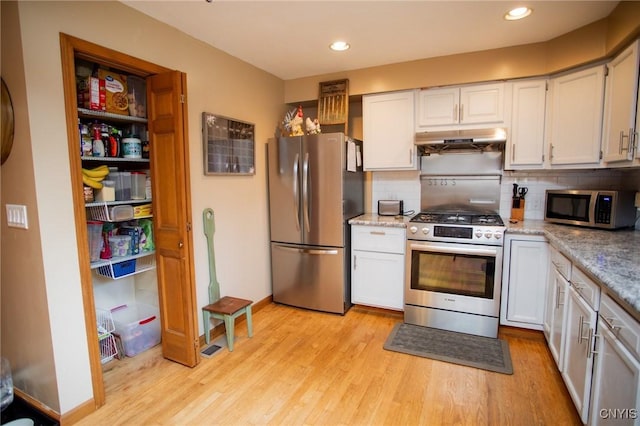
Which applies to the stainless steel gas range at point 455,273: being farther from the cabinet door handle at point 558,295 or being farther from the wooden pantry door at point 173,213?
the wooden pantry door at point 173,213

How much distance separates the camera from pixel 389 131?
10.6 ft

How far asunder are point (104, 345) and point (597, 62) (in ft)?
13.6

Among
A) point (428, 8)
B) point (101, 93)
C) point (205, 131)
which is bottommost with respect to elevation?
point (205, 131)

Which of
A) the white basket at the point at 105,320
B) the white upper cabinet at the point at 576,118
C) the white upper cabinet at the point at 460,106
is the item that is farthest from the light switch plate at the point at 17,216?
the white upper cabinet at the point at 576,118

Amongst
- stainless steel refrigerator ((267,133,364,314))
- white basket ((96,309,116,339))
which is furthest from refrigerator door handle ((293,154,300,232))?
white basket ((96,309,116,339))

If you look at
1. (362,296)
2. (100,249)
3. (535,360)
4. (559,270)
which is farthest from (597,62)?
(100,249)

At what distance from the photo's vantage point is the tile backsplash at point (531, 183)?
2.81 meters

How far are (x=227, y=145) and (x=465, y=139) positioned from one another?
6.66 ft

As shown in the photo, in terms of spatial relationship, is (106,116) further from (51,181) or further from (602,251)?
(602,251)

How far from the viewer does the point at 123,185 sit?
2.40 m

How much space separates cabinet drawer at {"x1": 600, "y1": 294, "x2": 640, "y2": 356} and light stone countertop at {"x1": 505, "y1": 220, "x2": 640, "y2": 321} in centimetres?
3

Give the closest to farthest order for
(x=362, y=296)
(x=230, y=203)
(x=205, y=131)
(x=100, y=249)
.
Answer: (x=100, y=249) < (x=205, y=131) < (x=230, y=203) < (x=362, y=296)

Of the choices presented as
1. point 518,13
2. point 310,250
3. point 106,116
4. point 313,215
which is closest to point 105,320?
point 106,116

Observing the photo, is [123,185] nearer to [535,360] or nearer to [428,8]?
[428,8]
